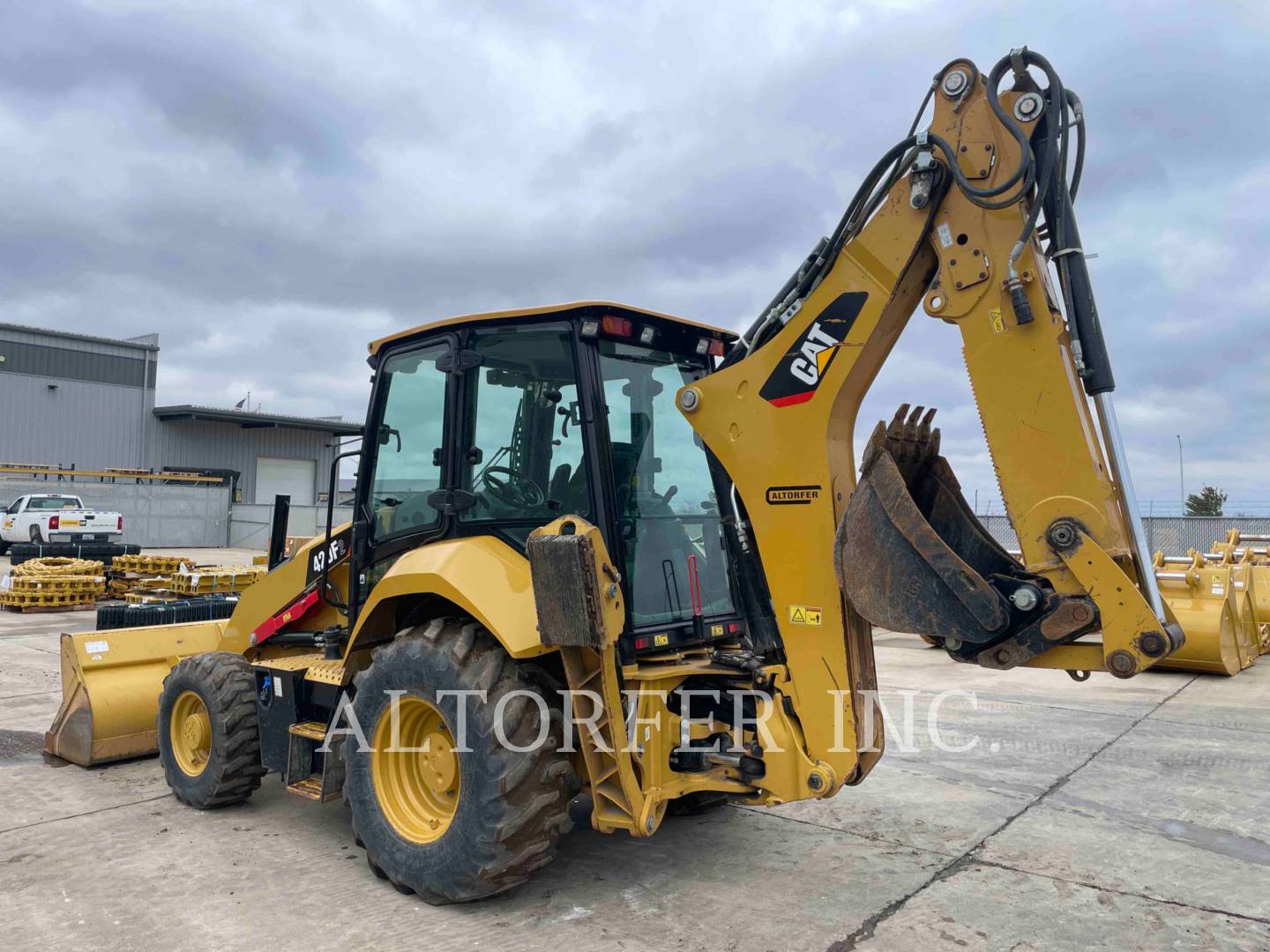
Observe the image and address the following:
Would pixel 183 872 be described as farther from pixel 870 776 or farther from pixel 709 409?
pixel 870 776

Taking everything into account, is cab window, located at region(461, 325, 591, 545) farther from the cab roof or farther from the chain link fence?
the chain link fence

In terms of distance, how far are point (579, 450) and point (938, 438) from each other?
5.07 feet

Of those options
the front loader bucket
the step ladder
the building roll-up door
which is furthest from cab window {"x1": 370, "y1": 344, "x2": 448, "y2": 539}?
the building roll-up door

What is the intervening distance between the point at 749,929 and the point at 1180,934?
1.74m

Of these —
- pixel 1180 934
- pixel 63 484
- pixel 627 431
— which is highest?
pixel 63 484

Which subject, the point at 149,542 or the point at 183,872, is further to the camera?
the point at 149,542

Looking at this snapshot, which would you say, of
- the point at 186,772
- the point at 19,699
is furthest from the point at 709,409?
the point at 19,699

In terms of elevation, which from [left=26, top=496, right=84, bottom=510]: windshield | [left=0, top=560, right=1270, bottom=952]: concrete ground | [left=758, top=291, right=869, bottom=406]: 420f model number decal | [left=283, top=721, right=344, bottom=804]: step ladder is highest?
[left=26, top=496, right=84, bottom=510]: windshield

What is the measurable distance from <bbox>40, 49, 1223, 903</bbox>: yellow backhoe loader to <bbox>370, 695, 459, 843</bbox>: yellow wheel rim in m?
0.02

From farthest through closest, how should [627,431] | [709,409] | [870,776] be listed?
[870,776], [627,431], [709,409]

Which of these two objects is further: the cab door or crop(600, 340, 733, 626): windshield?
the cab door

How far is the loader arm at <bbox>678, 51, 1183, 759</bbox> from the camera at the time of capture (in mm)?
3268

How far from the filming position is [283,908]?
3.99m

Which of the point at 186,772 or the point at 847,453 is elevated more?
the point at 847,453
